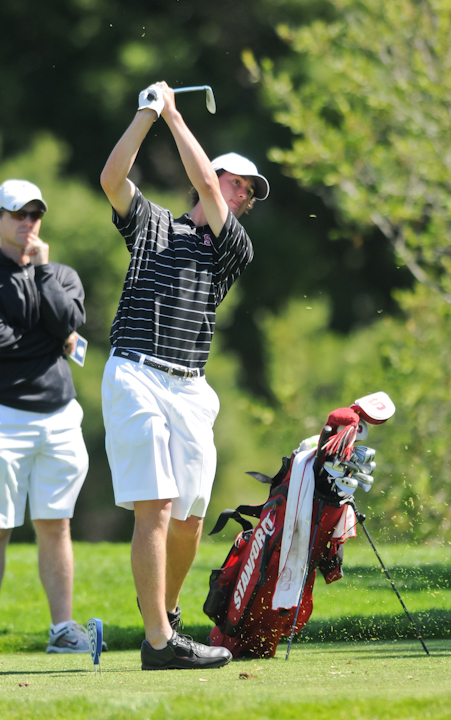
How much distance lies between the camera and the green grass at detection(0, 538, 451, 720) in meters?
2.34

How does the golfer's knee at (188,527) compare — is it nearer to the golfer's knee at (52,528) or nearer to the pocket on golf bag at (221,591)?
the pocket on golf bag at (221,591)

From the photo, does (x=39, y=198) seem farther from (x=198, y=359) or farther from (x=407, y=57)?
(x=407, y=57)

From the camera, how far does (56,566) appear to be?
4203 millimetres

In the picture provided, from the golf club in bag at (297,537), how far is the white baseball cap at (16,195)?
1536 mm

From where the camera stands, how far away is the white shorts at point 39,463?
13.2 ft

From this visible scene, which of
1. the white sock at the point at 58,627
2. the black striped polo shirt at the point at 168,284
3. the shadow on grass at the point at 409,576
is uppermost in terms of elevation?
the black striped polo shirt at the point at 168,284

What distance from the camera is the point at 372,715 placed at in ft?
7.43

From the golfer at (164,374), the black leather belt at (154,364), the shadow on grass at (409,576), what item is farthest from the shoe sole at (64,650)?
the shadow on grass at (409,576)

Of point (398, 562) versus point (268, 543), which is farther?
point (398, 562)

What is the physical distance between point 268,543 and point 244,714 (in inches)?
57.3

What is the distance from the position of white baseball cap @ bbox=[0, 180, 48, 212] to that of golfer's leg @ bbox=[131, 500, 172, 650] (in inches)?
60.8

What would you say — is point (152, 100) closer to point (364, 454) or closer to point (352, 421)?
point (352, 421)

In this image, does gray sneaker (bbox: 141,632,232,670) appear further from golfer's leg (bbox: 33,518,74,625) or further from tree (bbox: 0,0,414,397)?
tree (bbox: 0,0,414,397)

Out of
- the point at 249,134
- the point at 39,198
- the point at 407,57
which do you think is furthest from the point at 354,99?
the point at 39,198
